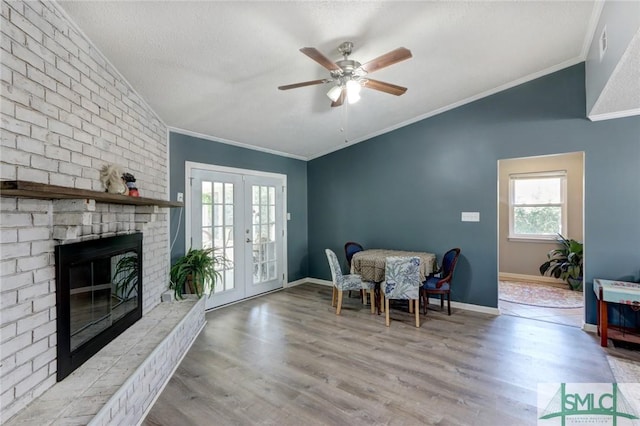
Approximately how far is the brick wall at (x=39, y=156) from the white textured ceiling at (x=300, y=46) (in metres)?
0.29

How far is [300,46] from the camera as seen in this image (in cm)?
256

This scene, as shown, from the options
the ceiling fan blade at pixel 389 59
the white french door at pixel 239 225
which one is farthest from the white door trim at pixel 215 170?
the ceiling fan blade at pixel 389 59

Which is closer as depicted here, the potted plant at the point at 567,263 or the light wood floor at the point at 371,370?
the light wood floor at the point at 371,370

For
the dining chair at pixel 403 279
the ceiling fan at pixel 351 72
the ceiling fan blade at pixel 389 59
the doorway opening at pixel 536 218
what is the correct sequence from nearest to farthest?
1. the ceiling fan blade at pixel 389 59
2. the ceiling fan at pixel 351 72
3. the dining chair at pixel 403 279
4. the doorway opening at pixel 536 218

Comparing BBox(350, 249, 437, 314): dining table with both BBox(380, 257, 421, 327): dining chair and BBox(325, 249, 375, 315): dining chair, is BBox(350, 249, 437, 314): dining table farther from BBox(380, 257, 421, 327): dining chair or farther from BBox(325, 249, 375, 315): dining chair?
BBox(380, 257, 421, 327): dining chair

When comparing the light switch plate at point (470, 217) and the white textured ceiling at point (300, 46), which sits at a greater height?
the white textured ceiling at point (300, 46)

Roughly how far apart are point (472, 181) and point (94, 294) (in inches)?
172

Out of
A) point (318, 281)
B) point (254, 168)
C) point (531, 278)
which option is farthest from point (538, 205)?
point (254, 168)

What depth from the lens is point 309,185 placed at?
238 inches

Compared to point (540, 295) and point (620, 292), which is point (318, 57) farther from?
point (540, 295)

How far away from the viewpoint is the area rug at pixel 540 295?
4438 mm

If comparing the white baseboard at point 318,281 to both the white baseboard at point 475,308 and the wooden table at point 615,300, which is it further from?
the wooden table at point 615,300

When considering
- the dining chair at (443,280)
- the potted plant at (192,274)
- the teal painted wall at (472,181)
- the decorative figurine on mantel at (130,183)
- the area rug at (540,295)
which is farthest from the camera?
the area rug at (540,295)

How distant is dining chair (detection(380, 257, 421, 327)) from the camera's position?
354 centimetres
